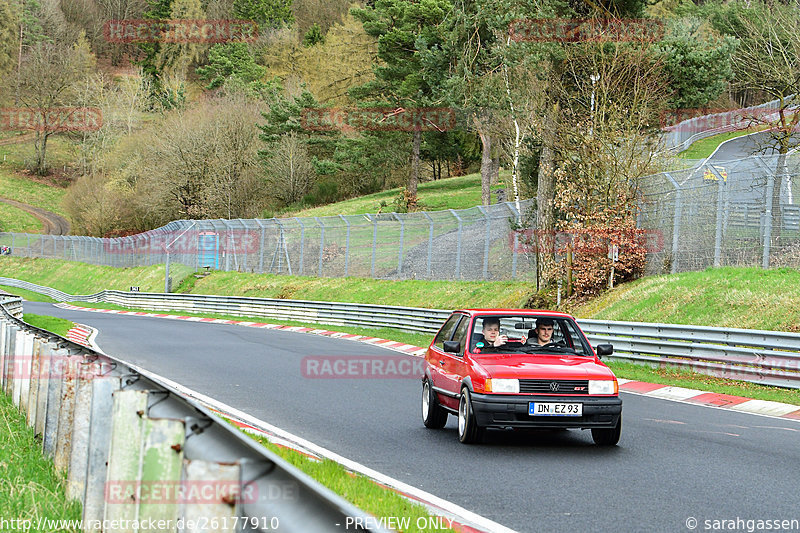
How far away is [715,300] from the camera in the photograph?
2027 cm

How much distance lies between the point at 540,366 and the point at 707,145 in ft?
184

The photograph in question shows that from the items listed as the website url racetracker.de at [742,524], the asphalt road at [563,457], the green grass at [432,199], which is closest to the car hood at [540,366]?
the asphalt road at [563,457]

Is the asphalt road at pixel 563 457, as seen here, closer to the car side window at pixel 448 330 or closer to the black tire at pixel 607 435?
the black tire at pixel 607 435

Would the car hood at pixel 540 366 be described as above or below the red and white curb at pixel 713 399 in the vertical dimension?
above

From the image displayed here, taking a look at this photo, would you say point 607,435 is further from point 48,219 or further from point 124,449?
point 48,219

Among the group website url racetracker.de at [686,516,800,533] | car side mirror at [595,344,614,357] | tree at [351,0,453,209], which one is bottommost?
website url racetracker.de at [686,516,800,533]

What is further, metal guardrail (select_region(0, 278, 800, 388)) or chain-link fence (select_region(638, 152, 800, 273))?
chain-link fence (select_region(638, 152, 800, 273))

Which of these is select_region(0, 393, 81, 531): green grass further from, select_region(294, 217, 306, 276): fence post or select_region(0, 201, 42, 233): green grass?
select_region(0, 201, 42, 233): green grass

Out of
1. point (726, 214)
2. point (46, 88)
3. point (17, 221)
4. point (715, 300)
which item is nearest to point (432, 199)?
point (726, 214)

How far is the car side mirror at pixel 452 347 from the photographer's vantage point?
10.4 meters

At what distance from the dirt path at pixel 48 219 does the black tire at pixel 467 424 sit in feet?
291

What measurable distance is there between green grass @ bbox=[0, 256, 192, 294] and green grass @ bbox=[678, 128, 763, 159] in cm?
3138

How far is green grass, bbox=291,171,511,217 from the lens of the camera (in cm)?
6131

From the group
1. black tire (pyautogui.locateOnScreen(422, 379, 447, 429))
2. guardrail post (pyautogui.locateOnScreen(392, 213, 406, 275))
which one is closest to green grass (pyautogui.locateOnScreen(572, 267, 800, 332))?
black tire (pyautogui.locateOnScreen(422, 379, 447, 429))
